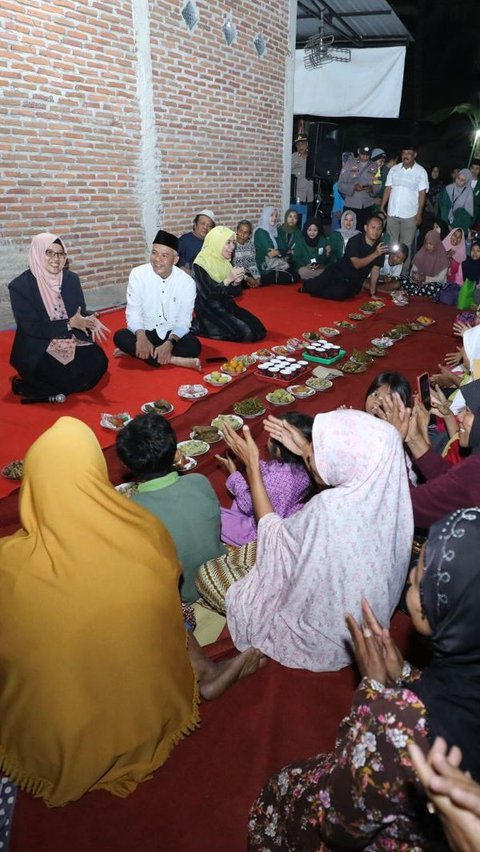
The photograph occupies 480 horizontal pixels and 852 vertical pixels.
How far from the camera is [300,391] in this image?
4.29 m

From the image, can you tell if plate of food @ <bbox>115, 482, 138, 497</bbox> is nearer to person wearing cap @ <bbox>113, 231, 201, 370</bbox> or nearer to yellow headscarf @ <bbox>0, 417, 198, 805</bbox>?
yellow headscarf @ <bbox>0, 417, 198, 805</bbox>

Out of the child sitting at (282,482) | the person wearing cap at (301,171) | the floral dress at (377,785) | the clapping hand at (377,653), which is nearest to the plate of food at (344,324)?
the child sitting at (282,482)

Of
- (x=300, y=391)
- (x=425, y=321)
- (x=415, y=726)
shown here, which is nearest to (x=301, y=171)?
(x=425, y=321)

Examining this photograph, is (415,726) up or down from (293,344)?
up

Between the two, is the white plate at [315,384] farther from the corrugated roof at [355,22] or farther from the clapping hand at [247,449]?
the corrugated roof at [355,22]

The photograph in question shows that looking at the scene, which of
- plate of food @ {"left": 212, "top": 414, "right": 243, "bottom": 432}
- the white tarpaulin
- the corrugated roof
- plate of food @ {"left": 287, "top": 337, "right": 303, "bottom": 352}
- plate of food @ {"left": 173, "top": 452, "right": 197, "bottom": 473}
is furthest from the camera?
the white tarpaulin

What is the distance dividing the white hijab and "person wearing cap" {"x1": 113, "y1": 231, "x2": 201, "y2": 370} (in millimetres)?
3035

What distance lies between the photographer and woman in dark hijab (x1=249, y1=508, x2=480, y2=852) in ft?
3.21

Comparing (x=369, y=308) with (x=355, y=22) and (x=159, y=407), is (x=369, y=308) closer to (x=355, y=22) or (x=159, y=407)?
(x=159, y=407)

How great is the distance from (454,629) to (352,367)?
392 cm

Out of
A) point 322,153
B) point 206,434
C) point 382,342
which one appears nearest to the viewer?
point 206,434

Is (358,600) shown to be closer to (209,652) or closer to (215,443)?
(209,652)

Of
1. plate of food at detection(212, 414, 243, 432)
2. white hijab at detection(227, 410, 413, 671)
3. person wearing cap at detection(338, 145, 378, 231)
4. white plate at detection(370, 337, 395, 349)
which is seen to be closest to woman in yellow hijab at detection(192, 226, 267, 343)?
white plate at detection(370, 337, 395, 349)

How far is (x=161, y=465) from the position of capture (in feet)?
6.91
